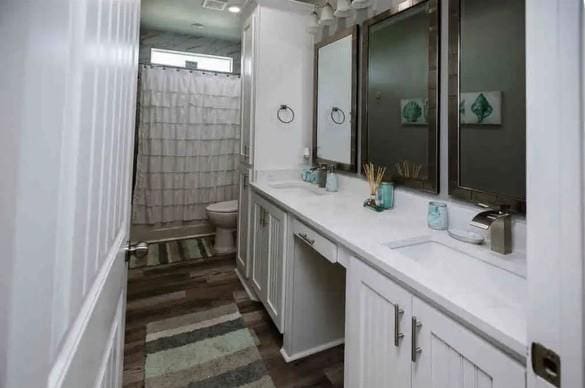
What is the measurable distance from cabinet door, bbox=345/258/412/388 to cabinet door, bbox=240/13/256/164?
1702mm

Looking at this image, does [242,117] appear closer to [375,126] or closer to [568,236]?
[375,126]

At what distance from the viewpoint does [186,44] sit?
3.95 metres

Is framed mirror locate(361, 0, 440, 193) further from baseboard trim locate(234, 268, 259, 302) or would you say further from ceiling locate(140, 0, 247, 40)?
ceiling locate(140, 0, 247, 40)

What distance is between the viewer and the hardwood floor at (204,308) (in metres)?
1.69

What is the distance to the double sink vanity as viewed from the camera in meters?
0.71

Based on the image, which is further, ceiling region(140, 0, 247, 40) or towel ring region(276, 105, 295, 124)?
ceiling region(140, 0, 247, 40)

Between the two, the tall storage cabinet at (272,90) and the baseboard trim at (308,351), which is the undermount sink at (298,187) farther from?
the baseboard trim at (308,351)

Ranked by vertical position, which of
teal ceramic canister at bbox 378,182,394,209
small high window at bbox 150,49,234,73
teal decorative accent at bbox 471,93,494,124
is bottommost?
teal ceramic canister at bbox 378,182,394,209

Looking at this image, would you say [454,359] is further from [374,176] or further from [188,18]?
[188,18]

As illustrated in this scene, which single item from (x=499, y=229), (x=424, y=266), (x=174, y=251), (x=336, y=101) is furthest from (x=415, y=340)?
(x=174, y=251)

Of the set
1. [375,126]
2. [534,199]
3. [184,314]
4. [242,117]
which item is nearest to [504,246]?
[534,199]

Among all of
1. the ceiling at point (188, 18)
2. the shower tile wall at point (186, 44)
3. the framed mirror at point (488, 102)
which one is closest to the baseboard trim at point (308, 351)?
the framed mirror at point (488, 102)

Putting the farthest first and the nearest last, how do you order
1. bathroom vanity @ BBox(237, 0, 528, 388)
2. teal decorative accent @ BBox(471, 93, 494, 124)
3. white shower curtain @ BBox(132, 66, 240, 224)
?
1. white shower curtain @ BBox(132, 66, 240, 224)
2. teal decorative accent @ BBox(471, 93, 494, 124)
3. bathroom vanity @ BBox(237, 0, 528, 388)

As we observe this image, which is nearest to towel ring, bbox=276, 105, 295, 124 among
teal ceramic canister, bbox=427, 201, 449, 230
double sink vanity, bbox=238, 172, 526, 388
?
double sink vanity, bbox=238, 172, 526, 388
